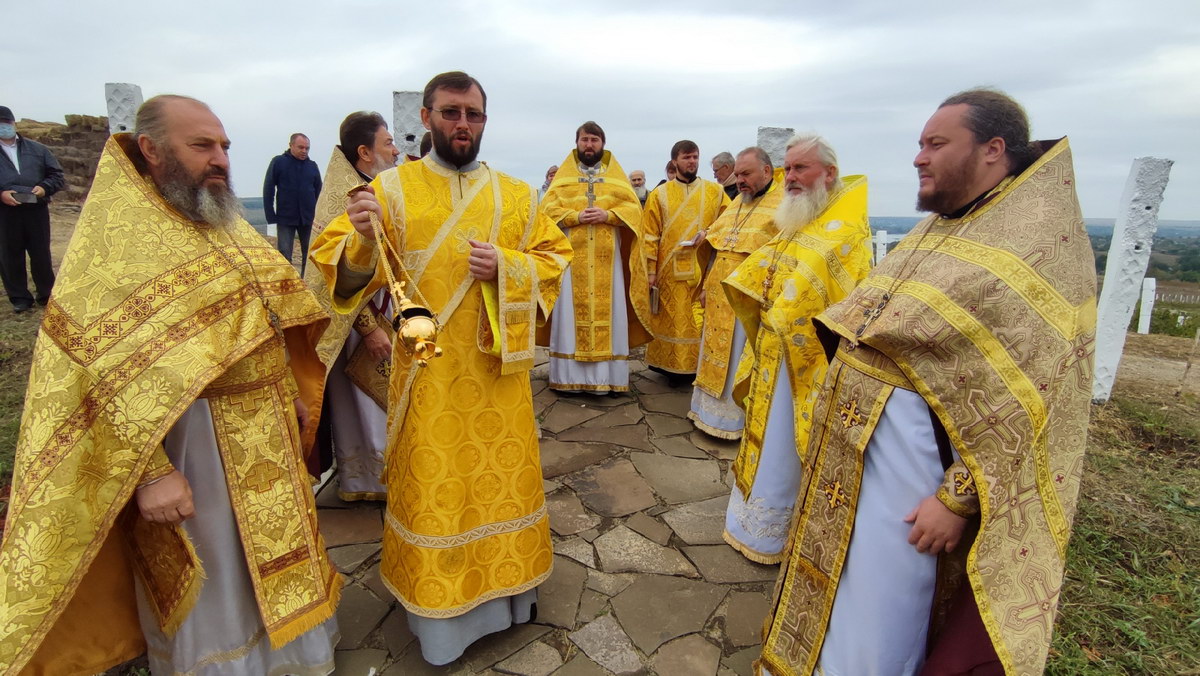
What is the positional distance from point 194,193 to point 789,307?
9.01 ft

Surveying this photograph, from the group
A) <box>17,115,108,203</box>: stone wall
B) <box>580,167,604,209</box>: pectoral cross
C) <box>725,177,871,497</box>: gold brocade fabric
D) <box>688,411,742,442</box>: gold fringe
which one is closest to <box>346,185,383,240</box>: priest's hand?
<box>725,177,871,497</box>: gold brocade fabric

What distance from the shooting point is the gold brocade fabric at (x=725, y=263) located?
4965 mm

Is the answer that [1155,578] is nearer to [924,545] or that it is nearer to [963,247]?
[924,545]

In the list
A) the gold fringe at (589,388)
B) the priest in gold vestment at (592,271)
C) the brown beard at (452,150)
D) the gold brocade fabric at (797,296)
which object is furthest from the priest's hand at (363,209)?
the gold fringe at (589,388)

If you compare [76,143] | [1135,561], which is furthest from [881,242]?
[76,143]

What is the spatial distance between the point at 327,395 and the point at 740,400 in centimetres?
270

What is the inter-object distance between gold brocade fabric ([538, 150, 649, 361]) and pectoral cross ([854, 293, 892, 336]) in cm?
427

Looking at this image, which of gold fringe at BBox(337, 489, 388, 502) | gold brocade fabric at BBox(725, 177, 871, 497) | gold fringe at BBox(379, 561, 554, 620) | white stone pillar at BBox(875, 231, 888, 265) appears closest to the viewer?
gold fringe at BBox(379, 561, 554, 620)

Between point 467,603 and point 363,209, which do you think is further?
point 467,603

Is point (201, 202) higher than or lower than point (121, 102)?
lower

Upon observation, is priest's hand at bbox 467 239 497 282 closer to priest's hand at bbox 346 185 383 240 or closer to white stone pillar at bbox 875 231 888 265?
priest's hand at bbox 346 185 383 240

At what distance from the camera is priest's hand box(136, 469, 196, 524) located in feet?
6.46

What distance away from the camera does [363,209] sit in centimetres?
234

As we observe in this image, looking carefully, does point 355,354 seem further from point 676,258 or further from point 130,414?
point 676,258
